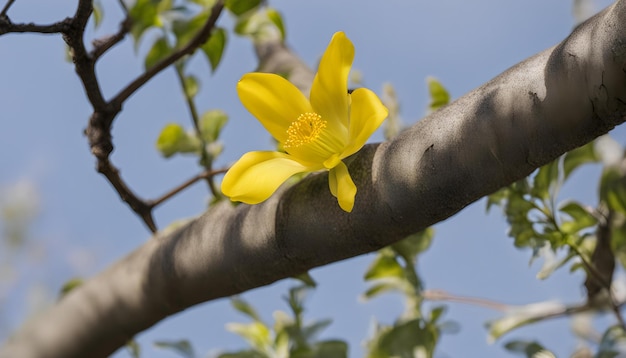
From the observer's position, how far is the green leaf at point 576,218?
1.95 ft

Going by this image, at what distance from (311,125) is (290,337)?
0.36 meters

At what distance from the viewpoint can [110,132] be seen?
589mm

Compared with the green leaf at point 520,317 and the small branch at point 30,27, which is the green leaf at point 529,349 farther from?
the small branch at point 30,27

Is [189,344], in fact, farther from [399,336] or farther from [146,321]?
[399,336]

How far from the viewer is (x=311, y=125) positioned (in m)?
0.44

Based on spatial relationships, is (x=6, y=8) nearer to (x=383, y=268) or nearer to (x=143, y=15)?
(x=143, y=15)

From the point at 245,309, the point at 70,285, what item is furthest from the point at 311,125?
the point at 70,285

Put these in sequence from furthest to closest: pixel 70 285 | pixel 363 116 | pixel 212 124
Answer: pixel 70 285
pixel 212 124
pixel 363 116

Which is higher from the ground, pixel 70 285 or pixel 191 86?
pixel 191 86

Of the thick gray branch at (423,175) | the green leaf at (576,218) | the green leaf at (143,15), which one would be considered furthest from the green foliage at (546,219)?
the green leaf at (143,15)

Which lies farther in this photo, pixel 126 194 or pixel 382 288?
pixel 382 288

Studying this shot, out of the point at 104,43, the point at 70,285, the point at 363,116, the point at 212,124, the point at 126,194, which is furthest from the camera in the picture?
the point at 70,285

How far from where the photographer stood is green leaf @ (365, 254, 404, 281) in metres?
0.71

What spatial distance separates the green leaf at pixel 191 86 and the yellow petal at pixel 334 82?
1.16 feet
